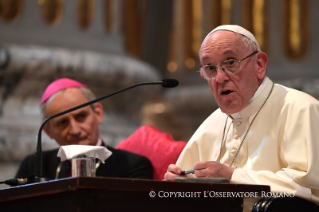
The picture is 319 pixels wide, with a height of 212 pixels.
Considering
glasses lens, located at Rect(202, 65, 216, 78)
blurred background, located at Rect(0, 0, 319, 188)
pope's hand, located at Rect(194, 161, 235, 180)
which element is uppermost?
blurred background, located at Rect(0, 0, 319, 188)

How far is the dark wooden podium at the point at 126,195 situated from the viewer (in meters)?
2.28

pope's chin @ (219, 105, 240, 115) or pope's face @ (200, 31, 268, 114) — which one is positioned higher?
pope's face @ (200, 31, 268, 114)

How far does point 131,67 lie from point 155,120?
1.93 m

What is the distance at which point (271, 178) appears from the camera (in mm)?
2850

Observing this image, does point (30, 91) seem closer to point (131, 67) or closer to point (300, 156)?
point (131, 67)

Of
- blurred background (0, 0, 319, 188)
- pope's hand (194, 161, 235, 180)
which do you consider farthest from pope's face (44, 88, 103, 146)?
pope's hand (194, 161, 235, 180)

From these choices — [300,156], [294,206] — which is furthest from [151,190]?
[300,156]

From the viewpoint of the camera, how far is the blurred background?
5.71m

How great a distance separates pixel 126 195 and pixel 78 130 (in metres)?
1.80

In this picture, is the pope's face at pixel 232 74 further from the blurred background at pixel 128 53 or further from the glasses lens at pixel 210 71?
the blurred background at pixel 128 53

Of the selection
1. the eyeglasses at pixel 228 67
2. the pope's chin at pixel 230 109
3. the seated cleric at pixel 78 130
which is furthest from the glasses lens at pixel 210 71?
Answer: the seated cleric at pixel 78 130

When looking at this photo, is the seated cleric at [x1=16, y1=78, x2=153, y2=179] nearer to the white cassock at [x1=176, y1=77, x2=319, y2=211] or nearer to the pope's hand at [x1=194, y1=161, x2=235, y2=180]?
the white cassock at [x1=176, y1=77, x2=319, y2=211]

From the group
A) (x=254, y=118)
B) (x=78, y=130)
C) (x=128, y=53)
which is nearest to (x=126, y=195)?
(x=254, y=118)

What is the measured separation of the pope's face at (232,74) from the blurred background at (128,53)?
60.0 inches
